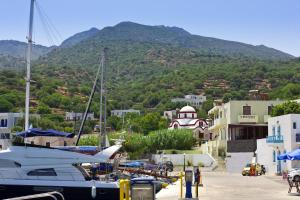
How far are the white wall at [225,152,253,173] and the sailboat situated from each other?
132 feet

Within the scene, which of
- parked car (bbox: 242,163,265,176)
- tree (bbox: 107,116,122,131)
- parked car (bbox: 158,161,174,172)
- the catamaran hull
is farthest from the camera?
tree (bbox: 107,116,122,131)

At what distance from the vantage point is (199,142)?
9669cm

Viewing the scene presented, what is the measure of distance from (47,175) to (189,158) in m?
50.9

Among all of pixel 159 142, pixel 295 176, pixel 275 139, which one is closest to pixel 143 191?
pixel 295 176

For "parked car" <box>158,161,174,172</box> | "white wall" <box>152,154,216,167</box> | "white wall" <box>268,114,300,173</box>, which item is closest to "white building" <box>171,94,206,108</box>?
"white wall" <box>152,154,216,167</box>

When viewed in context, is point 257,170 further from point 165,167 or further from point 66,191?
point 66,191

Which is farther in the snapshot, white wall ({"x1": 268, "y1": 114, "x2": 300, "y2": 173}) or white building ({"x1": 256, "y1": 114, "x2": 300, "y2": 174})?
white building ({"x1": 256, "y1": 114, "x2": 300, "y2": 174})

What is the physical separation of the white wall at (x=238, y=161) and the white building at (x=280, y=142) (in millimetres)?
5722

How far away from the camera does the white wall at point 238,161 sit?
63312 mm

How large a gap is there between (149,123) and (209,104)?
48336 mm

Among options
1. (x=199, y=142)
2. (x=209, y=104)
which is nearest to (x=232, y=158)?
(x=199, y=142)

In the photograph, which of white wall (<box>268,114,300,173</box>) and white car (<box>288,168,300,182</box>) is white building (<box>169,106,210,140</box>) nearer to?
white wall (<box>268,114,300,173</box>)

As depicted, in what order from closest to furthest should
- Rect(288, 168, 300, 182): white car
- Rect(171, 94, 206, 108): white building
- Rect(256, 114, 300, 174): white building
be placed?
Rect(288, 168, 300, 182): white car → Rect(256, 114, 300, 174): white building → Rect(171, 94, 206, 108): white building

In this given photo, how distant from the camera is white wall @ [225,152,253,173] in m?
63.3
